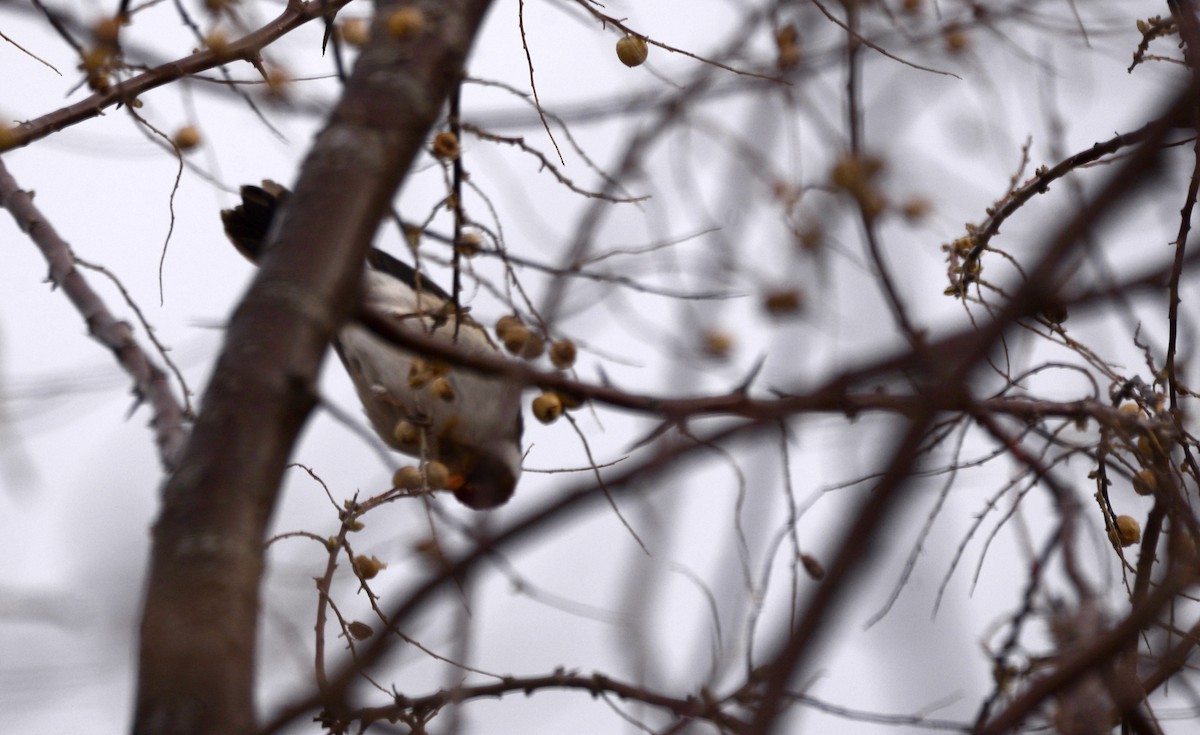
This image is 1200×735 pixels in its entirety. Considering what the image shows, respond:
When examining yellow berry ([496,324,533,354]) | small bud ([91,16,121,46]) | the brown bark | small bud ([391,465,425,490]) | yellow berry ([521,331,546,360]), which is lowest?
the brown bark

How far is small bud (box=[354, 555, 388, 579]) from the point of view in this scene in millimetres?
2205

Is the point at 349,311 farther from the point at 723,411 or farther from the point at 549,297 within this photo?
the point at 549,297

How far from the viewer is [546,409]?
7.46ft

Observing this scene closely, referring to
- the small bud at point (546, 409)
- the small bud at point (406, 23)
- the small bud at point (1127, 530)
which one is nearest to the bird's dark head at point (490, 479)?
the small bud at point (546, 409)

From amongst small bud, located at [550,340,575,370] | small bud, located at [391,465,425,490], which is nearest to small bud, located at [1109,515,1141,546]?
small bud, located at [550,340,575,370]

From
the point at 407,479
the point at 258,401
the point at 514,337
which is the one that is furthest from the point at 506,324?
the point at 258,401

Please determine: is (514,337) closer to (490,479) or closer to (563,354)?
(563,354)

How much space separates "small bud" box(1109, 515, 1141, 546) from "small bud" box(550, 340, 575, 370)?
3.33ft

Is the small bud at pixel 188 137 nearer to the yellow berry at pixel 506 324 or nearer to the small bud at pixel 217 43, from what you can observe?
the small bud at pixel 217 43

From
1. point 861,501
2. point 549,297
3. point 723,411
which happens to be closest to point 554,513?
point 861,501

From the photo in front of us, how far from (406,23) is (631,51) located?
0.87 m

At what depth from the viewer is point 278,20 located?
2266mm

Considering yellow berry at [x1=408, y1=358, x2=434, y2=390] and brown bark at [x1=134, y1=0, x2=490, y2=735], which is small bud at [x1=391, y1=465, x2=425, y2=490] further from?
brown bark at [x1=134, y1=0, x2=490, y2=735]

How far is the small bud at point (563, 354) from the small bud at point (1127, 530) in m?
1.01
